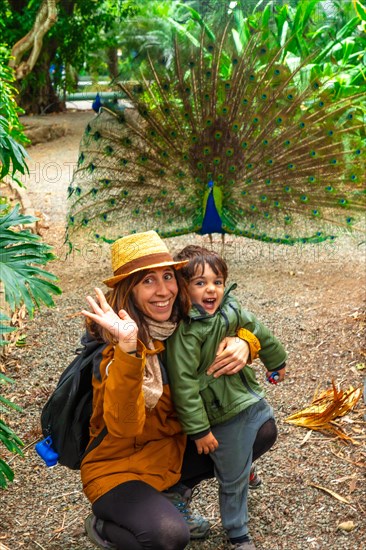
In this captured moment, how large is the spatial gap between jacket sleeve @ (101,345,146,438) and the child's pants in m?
0.41

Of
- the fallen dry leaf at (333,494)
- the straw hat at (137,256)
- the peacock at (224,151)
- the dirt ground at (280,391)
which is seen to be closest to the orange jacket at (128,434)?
the straw hat at (137,256)

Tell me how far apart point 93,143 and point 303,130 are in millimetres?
1584

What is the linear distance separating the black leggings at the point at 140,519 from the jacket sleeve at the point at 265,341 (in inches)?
26.2

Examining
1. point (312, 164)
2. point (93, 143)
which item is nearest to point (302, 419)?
point (312, 164)

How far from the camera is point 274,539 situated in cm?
281

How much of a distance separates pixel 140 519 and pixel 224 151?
3.84 meters

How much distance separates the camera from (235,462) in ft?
8.27

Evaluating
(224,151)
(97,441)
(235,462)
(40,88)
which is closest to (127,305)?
(97,441)

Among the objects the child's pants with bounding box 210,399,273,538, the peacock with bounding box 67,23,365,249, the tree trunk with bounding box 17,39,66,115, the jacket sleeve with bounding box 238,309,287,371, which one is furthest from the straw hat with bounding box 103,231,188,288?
the tree trunk with bounding box 17,39,66,115

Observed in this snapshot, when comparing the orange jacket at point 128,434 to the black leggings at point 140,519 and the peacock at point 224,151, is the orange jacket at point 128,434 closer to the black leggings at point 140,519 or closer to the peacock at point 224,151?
the black leggings at point 140,519

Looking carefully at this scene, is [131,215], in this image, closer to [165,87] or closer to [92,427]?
[165,87]

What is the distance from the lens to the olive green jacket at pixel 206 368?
2.39 meters

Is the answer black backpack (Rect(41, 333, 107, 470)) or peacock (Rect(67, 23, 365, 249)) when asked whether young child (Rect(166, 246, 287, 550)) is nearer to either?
black backpack (Rect(41, 333, 107, 470))

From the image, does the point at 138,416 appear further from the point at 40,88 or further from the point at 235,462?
the point at 40,88
